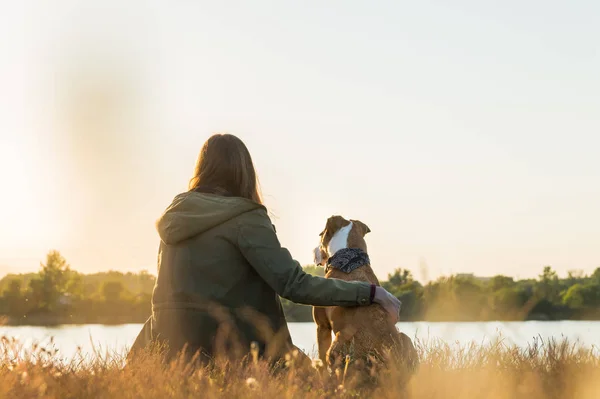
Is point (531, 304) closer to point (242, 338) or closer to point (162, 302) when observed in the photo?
point (242, 338)

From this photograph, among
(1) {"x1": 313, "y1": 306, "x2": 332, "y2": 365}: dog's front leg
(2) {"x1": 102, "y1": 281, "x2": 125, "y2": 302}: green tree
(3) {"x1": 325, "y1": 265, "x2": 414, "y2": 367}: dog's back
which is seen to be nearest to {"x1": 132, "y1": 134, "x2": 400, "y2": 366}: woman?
(3) {"x1": 325, "y1": 265, "x2": 414, "y2": 367}: dog's back

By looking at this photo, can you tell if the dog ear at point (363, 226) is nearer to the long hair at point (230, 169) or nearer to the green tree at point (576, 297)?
the long hair at point (230, 169)

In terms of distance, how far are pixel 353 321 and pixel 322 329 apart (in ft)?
2.25

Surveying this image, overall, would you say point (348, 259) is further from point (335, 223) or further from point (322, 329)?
point (322, 329)

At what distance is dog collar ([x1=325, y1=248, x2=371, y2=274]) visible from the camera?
6520 mm

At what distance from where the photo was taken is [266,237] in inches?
210

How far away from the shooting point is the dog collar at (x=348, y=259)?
6520 mm

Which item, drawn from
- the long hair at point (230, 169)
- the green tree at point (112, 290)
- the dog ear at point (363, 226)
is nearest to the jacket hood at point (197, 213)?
the long hair at point (230, 169)

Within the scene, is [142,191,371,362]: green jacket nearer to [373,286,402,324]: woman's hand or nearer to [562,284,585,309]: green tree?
[373,286,402,324]: woman's hand

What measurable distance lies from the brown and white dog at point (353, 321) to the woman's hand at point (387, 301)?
182mm

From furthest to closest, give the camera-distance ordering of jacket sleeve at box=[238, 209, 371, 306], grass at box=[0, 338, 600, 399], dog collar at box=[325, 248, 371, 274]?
dog collar at box=[325, 248, 371, 274], jacket sleeve at box=[238, 209, 371, 306], grass at box=[0, 338, 600, 399]

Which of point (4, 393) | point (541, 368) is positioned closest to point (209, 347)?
point (4, 393)

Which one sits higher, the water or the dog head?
the dog head

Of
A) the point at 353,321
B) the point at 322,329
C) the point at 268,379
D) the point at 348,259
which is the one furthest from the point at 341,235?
the point at 268,379
